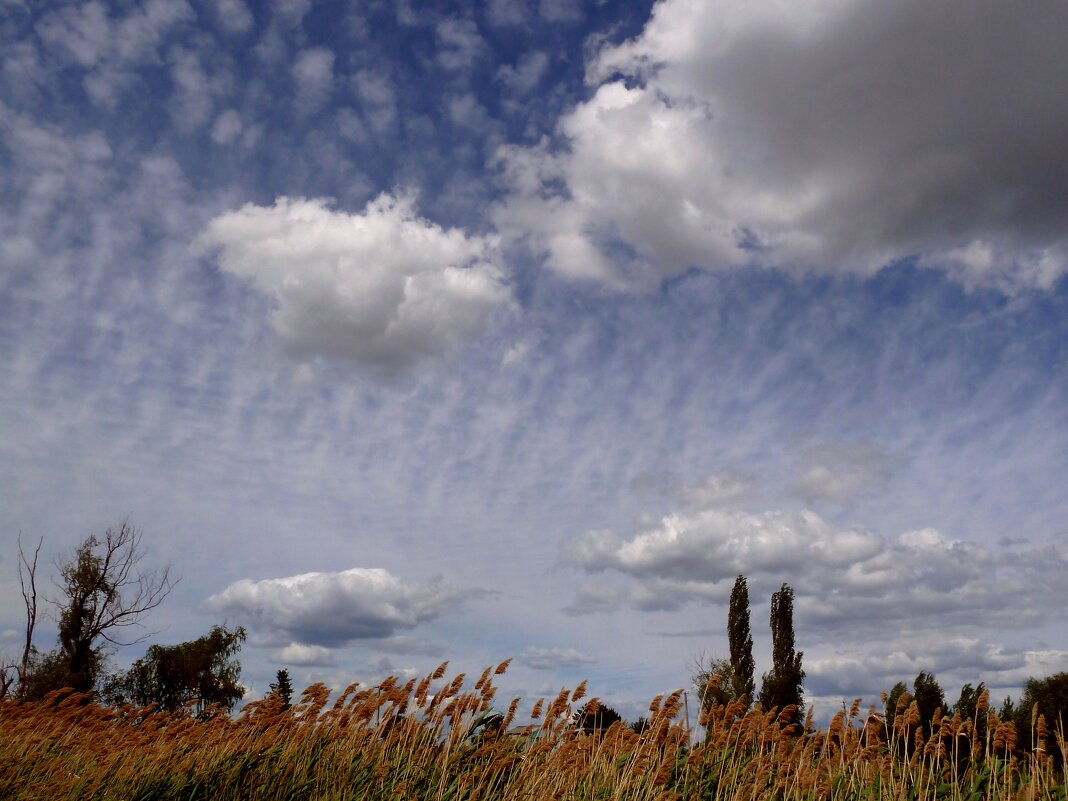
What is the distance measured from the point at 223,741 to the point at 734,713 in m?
5.74

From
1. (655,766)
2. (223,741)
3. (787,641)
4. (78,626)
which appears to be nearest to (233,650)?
(78,626)

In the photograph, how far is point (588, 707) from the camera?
7270 millimetres

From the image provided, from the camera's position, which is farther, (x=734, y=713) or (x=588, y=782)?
(x=734, y=713)

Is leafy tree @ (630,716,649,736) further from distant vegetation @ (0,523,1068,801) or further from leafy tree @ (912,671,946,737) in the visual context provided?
leafy tree @ (912,671,946,737)

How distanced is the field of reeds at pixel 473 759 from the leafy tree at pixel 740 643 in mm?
31144

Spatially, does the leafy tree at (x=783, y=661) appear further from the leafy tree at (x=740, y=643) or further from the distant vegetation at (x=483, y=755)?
the distant vegetation at (x=483, y=755)

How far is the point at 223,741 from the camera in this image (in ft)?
30.0

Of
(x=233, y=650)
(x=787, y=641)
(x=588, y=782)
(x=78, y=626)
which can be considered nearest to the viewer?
(x=588, y=782)

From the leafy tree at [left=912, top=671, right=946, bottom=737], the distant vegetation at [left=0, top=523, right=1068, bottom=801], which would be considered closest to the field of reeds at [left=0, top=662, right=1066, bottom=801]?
the distant vegetation at [left=0, top=523, right=1068, bottom=801]

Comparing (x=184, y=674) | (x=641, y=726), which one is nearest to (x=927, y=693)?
(x=641, y=726)

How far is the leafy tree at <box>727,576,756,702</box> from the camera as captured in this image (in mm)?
38938

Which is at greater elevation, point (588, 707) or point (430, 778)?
point (588, 707)

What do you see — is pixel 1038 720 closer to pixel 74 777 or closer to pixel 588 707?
pixel 588 707

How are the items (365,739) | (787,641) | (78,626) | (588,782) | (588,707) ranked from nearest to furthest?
(588,707)
(588,782)
(365,739)
(78,626)
(787,641)
